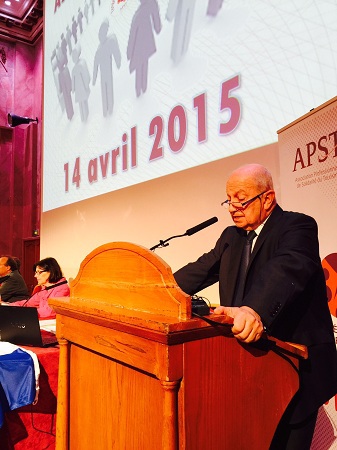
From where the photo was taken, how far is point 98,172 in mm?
3869

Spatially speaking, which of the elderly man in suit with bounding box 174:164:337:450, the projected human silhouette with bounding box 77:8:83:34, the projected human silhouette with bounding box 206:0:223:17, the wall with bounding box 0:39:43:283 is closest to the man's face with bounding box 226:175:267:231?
the elderly man in suit with bounding box 174:164:337:450

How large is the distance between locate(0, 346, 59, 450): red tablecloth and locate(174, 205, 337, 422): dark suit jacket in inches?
43.6

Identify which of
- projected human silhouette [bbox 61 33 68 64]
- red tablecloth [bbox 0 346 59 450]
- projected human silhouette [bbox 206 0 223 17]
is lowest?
red tablecloth [bbox 0 346 59 450]

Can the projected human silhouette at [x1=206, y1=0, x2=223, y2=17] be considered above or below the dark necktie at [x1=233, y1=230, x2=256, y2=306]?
above

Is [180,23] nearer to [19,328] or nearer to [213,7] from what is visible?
[213,7]

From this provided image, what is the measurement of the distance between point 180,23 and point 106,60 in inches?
43.7

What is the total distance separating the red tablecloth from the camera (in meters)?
1.95

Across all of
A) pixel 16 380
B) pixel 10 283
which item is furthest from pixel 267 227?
pixel 10 283

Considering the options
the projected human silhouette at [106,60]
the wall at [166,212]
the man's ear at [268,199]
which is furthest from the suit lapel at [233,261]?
the projected human silhouette at [106,60]

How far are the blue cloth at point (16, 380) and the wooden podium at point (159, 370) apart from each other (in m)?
0.72

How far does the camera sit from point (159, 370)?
2.69ft

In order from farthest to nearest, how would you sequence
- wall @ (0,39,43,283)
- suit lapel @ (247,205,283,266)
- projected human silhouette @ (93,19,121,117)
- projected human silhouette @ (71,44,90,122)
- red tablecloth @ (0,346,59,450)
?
wall @ (0,39,43,283)
projected human silhouette @ (71,44,90,122)
projected human silhouette @ (93,19,121,117)
red tablecloth @ (0,346,59,450)
suit lapel @ (247,205,283,266)

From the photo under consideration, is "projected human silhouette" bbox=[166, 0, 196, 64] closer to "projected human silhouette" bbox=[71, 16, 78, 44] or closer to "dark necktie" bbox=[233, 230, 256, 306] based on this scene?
"projected human silhouette" bbox=[71, 16, 78, 44]

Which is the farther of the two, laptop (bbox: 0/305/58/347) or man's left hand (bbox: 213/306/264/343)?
laptop (bbox: 0/305/58/347)
